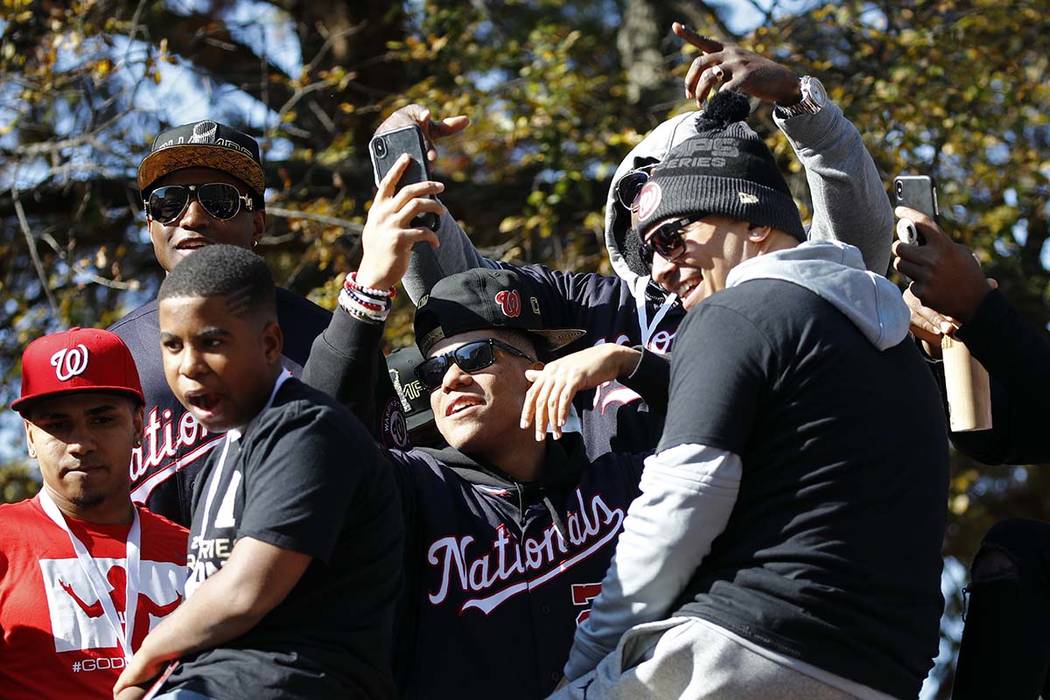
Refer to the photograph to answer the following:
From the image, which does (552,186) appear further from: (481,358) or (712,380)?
(712,380)

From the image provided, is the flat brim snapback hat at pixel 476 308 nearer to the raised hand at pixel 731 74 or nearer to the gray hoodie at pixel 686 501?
the raised hand at pixel 731 74

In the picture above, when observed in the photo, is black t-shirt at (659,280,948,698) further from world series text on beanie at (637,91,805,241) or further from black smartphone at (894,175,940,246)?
black smartphone at (894,175,940,246)

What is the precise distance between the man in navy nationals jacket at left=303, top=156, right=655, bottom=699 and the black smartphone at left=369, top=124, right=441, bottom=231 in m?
0.07

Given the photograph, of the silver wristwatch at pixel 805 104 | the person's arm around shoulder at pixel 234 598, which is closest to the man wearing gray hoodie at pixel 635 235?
the silver wristwatch at pixel 805 104

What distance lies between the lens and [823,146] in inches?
161

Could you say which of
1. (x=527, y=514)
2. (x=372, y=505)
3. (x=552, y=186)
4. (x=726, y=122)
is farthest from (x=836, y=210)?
(x=552, y=186)

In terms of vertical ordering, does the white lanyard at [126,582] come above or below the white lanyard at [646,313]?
below

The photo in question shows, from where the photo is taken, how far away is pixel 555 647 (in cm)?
357

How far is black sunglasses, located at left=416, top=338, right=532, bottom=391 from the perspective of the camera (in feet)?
12.5

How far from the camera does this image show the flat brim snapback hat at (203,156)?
4223mm

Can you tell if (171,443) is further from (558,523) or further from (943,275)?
(943,275)

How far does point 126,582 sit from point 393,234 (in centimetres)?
112

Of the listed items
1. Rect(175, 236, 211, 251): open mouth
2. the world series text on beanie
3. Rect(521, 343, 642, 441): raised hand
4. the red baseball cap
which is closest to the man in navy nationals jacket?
Rect(521, 343, 642, 441): raised hand

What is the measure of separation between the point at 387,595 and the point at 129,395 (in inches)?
46.5
